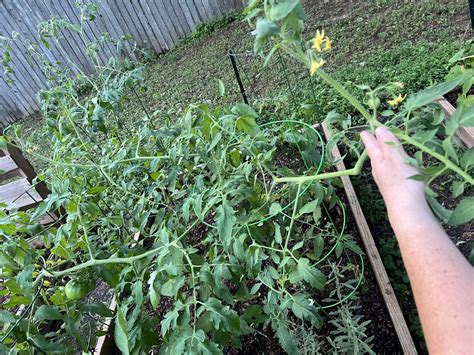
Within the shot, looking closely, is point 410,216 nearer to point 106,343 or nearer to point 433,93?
point 433,93

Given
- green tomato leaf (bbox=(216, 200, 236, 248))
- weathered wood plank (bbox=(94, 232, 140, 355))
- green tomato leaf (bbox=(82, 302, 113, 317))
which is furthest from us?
weathered wood plank (bbox=(94, 232, 140, 355))

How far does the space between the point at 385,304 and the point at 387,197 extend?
905mm

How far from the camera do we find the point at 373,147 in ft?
3.18

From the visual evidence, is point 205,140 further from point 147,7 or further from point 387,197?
point 147,7

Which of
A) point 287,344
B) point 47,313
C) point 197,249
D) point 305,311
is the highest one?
point 47,313

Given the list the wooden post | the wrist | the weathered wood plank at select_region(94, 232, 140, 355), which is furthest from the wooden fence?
the wrist

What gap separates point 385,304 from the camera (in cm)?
165

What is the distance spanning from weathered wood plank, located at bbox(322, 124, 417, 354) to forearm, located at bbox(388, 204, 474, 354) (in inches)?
23.8

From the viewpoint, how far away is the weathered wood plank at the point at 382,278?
4.82 ft

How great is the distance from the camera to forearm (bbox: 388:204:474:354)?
0.72 metres

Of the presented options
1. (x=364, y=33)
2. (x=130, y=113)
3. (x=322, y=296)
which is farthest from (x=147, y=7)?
(x=322, y=296)

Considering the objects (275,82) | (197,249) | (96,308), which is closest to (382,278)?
(197,249)

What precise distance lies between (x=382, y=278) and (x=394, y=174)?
90 centimetres

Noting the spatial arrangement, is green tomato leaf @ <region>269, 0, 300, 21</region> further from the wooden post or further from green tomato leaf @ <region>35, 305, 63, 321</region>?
the wooden post
